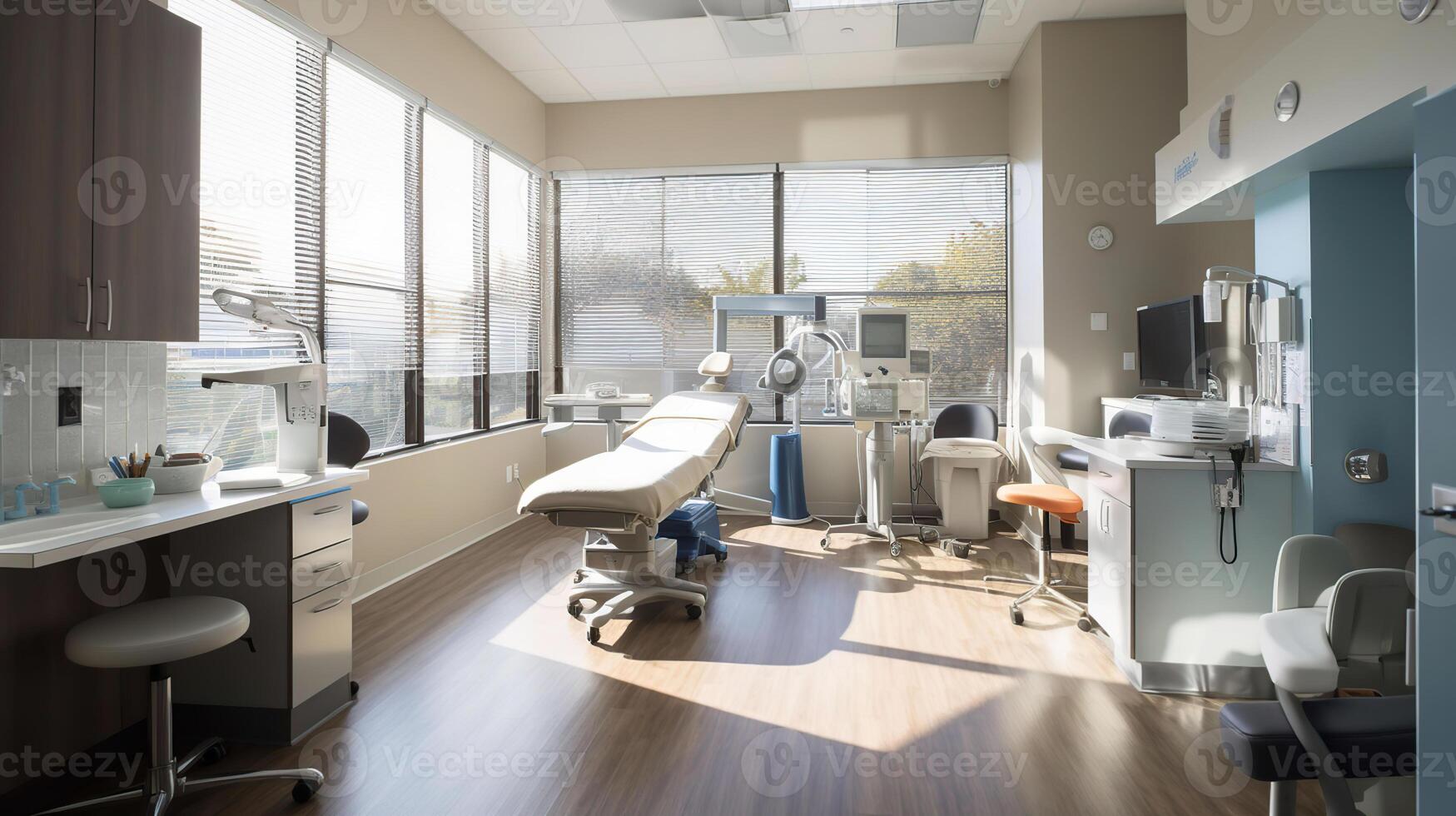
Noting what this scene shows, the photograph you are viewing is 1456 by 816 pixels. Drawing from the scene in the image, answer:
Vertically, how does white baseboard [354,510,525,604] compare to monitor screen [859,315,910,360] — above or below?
below

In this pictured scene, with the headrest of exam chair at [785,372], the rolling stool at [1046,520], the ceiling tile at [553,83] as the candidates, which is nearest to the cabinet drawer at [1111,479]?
the rolling stool at [1046,520]

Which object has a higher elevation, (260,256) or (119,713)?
(260,256)

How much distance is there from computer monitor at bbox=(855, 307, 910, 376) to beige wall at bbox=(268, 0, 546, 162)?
2.83m

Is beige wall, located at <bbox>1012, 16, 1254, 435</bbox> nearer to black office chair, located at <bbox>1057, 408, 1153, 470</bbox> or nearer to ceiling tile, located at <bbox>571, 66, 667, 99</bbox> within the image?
black office chair, located at <bbox>1057, 408, 1153, 470</bbox>

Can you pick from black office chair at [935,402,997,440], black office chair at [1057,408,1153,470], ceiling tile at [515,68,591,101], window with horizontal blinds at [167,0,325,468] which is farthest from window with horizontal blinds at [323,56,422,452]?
black office chair at [1057,408,1153,470]

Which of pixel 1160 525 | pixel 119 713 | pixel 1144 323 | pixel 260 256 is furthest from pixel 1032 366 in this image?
pixel 119 713

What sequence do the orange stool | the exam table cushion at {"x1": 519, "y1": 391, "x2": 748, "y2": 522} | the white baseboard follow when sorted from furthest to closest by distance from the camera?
the white baseboard, the orange stool, the exam table cushion at {"x1": 519, "y1": 391, "x2": 748, "y2": 522}

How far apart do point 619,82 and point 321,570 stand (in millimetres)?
4310

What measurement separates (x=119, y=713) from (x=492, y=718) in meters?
1.12

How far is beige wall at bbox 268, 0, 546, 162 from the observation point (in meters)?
3.54

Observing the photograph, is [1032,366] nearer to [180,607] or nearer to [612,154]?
[612,154]

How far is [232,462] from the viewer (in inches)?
116

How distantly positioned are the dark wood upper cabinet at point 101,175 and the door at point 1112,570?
127 inches

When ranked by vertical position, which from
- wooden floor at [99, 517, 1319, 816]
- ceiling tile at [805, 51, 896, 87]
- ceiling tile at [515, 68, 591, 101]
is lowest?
wooden floor at [99, 517, 1319, 816]
